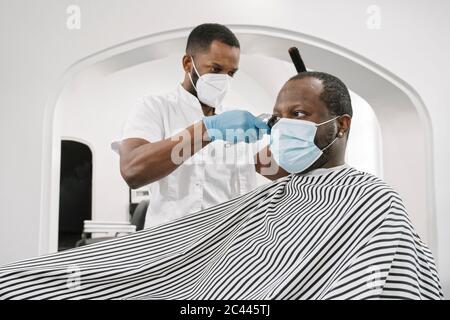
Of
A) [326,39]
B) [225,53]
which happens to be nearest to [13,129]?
[225,53]

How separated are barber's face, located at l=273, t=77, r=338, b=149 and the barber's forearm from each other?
38 cm

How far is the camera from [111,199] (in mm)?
7660

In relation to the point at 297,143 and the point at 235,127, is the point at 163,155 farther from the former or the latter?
the point at 297,143

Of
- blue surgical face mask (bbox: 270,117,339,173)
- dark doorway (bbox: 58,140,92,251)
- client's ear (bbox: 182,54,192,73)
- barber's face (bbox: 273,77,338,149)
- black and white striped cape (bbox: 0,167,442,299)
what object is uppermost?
client's ear (bbox: 182,54,192,73)

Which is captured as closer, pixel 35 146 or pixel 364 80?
pixel 35 146

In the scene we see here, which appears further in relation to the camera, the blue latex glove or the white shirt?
the white shirt

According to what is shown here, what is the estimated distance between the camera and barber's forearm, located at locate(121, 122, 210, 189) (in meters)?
2.05

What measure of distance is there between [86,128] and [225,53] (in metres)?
5.78

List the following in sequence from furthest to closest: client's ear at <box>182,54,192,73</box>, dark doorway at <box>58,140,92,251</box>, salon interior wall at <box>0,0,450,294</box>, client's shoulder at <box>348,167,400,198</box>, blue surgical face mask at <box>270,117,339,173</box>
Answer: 1. dark doorway at <box>58,140,92,251</box>
2. salon interior wall at <box>0,0,450,294</box>
3. client's ear at <box>182,54,192,73</box>
4. blue surgical face mask at <box>270,117,339,173</box>
5. client's shoulder at <box>348,167,400,198</box>

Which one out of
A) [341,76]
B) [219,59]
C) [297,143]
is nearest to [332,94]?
[297,143]

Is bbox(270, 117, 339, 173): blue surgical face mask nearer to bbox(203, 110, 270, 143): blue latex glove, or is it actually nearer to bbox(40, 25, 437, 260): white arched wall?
bbox(203, 110, 270, 143): blue latex glove

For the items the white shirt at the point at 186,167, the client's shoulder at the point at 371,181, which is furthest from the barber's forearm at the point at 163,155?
the client's shoulder at the point at 371,181

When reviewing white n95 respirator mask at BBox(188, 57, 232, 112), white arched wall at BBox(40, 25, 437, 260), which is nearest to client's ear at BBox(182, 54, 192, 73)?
white n95 respirator mask at BBox(188, 57, 232, 112)
